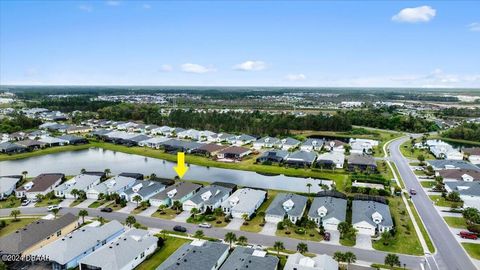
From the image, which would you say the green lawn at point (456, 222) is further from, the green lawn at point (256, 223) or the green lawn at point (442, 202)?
the green lawn at point (256, 223)

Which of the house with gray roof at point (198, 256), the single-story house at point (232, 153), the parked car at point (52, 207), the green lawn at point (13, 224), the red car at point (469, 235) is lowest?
the green lawn at point (13, 224)

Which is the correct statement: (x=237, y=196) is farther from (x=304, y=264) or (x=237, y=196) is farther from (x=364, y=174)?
(x=364, y=174)

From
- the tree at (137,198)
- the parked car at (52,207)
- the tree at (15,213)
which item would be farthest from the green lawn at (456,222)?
the tree at (15,213)

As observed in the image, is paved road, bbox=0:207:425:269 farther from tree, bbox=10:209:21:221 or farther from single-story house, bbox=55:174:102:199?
single-story house, bbox=55:174:102:199

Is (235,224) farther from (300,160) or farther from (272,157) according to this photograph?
(272,157)

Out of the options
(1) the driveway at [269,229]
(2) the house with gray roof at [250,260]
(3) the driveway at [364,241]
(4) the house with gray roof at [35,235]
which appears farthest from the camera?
(1) the driveway at [269,229]

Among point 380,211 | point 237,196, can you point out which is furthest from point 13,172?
point 380,211

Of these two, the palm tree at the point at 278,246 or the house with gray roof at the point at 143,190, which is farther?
the house with gray roof at the point at 143,190
